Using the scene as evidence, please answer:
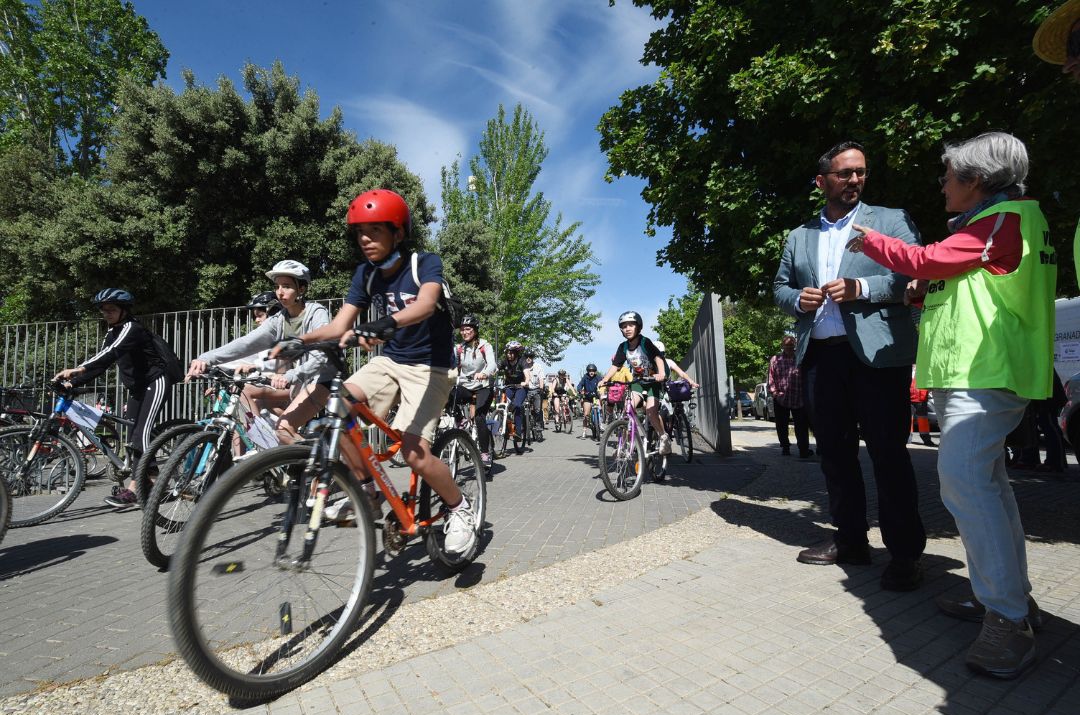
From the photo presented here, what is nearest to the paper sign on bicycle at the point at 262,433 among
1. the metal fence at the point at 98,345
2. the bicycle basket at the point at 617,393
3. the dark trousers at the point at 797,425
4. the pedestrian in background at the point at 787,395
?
the bicycle basket at the point at 617,393

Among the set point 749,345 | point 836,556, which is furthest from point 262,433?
point 749,345

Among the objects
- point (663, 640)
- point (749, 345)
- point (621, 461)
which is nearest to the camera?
point (663, 640)

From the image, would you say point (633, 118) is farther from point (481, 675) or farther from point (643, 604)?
point (481, 675)

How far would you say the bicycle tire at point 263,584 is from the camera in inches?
76.2

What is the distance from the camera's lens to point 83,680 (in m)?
2.30

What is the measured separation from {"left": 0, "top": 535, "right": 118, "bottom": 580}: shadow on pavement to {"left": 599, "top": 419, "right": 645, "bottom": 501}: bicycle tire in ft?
14.3

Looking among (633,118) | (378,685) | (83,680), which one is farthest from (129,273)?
(378,685)

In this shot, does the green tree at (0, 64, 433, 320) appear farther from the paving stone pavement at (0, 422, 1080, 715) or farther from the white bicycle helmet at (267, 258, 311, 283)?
the paving stone pavement at (0, 422, 1080, 715)

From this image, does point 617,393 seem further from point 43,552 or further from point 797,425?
point 43,552

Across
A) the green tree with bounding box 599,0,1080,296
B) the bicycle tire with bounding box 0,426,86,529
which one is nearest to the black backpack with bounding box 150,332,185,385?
the bicycle tire with bounding box 0,426,86,529

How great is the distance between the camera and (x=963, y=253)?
2.21 m

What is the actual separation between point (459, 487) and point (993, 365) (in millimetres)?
2719

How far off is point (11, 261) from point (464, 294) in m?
12.8

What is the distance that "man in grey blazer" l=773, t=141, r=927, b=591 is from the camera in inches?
118
